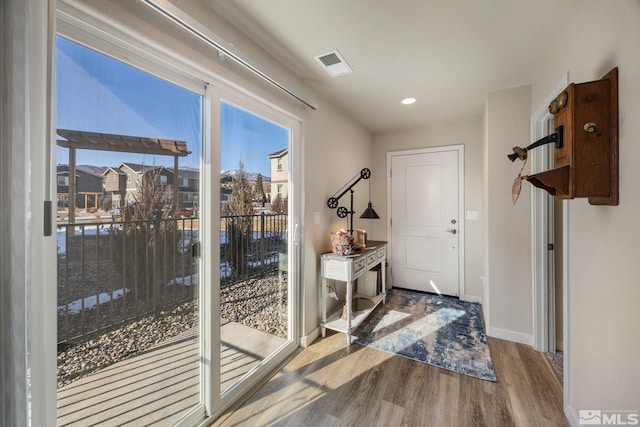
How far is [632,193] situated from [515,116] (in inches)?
69.8

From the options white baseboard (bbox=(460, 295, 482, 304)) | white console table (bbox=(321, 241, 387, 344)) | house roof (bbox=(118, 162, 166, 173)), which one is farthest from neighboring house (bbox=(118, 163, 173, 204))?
white baseboard (bbox=(460, 295, 482, 304))

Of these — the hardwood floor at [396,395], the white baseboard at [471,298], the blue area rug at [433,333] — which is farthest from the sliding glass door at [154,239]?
the white baseboard at [471,298]

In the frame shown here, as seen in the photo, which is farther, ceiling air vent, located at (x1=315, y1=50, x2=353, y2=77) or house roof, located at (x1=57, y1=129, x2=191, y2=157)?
ceiling air vent, located at (x1=315, y1=50, x2=353, y2=77)

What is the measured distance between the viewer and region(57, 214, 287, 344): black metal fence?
103cm

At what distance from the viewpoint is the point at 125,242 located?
1.19 meters

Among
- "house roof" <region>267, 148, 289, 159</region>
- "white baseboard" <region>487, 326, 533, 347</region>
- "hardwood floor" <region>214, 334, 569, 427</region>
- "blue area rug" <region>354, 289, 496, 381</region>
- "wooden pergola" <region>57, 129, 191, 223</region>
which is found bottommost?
"hardwood floor" <region>214, 334, 569, 427</region>

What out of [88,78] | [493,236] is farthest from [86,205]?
[493,236]

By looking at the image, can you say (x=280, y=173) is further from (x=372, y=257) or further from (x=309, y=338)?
(x=309, y=338)

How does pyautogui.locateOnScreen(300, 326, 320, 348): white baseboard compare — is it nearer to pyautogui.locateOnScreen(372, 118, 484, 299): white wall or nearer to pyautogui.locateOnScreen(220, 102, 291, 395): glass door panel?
pyautogui.locateOnScreen(220, 102, 291, 395): glass door panel

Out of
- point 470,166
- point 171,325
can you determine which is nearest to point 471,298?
point 470,166

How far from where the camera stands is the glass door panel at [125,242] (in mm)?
1023

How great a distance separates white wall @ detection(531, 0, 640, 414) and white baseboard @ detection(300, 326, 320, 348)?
5.99 feet

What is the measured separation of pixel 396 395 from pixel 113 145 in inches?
88.0

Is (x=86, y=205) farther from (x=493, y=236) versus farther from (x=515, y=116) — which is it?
(x=515, y=116)
